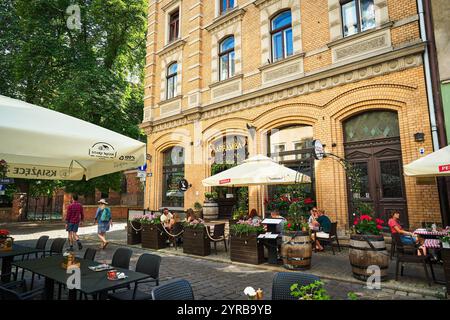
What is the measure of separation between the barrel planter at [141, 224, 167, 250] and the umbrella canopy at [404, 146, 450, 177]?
7725mm

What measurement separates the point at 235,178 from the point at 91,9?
17.3m

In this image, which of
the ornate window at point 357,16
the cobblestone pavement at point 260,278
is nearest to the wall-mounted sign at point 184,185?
the cobblestone pavement at point 260,278

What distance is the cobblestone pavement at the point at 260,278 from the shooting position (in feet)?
16.7

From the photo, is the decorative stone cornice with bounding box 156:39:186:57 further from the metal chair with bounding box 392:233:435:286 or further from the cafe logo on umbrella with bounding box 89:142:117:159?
the metal chair with bounding box 392:233:435:286

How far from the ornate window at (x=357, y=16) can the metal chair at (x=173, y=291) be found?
10124 millimetres

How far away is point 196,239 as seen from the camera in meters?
8.77

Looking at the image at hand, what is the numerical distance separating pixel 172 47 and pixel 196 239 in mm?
11867

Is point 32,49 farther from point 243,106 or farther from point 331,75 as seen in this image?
point 331,75


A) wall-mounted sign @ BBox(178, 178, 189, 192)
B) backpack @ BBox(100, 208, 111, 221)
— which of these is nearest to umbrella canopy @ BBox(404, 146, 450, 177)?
backpack @ BBox(100, 208, 111, 221)

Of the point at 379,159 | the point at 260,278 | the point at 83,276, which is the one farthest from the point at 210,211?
the point at 83,276

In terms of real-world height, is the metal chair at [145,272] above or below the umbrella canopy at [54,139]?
below

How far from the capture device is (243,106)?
1245 centimetres

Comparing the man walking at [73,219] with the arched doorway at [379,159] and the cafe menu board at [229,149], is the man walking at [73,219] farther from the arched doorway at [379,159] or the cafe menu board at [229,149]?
the arched doorway at [379,159]

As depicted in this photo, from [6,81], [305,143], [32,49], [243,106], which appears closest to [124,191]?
[6,81]
